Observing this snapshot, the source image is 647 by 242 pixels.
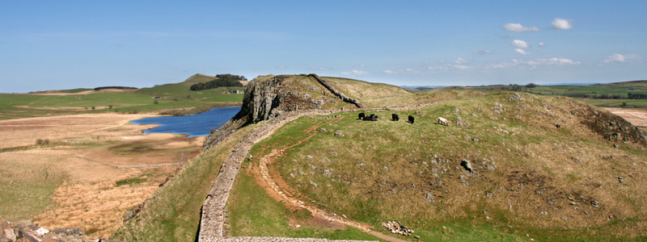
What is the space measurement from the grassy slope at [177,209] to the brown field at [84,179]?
35.2 feet

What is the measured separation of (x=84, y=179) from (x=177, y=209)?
34759 millimetres

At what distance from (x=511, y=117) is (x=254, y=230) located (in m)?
44.6

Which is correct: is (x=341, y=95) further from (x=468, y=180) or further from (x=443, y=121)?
(x=468, y=180)

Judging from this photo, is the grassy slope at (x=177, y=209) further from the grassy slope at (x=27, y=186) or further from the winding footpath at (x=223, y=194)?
the grassy slope at (x=27, y=186)

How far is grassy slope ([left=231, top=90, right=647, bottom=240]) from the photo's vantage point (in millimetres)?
26484

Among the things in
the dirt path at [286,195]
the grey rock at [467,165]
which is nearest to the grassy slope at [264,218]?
the dirt path at [286,195]

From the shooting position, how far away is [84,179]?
48.2 meters

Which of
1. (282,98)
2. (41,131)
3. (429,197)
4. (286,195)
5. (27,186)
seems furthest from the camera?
(41,131)

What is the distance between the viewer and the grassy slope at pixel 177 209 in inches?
901

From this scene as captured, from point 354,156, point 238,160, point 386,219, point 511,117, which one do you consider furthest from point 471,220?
point 511,117

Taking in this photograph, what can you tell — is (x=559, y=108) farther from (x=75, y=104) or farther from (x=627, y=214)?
(x=75, y=104)

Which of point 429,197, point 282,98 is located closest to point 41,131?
point 282,98

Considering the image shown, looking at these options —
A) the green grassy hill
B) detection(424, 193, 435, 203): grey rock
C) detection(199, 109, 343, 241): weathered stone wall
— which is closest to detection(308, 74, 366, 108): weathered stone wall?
the green grassy hill

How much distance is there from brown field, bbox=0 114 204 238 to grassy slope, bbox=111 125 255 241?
35.2ft
